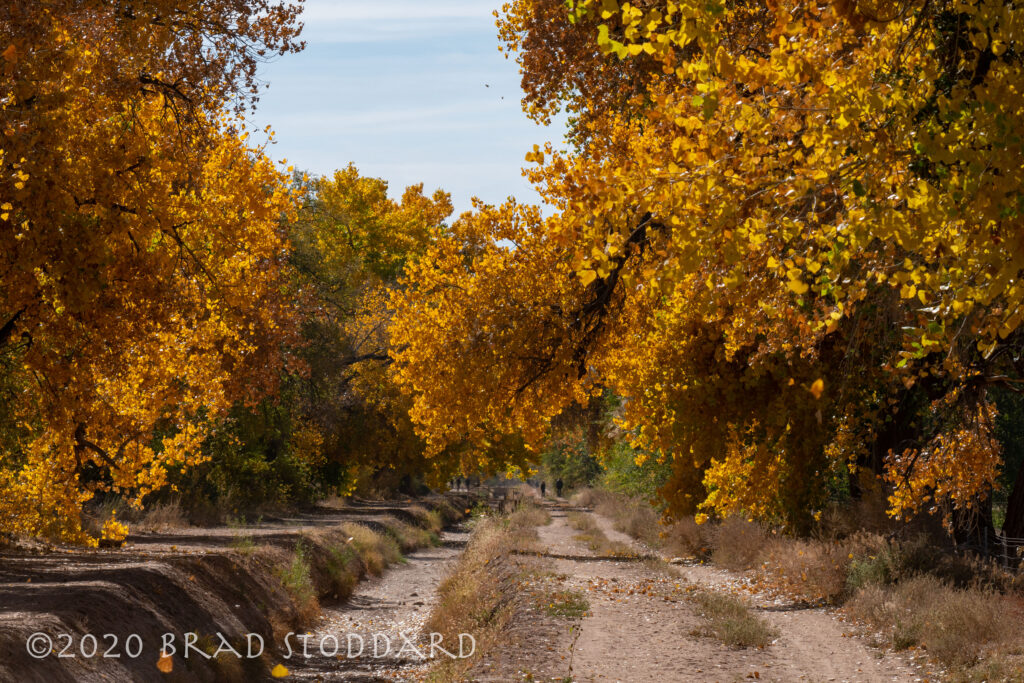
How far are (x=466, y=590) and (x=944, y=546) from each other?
940 centimetres

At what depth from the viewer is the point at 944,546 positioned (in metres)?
17.2

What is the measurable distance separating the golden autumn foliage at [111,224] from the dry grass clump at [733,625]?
354 inches

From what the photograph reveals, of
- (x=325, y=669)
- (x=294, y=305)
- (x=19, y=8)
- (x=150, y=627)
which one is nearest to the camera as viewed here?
(x=19, y=8)

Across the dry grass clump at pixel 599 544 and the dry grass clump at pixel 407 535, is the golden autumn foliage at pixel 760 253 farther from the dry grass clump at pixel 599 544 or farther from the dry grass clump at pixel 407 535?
the dry grass clump at pixel 407 535

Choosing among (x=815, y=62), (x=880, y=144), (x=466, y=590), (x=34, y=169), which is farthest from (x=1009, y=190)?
(x=466, y=590)

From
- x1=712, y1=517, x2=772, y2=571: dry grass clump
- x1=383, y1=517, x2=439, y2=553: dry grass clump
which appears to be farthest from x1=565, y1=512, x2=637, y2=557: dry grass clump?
x1=383, y1=517, x2=439, y2=553: dry grass clump

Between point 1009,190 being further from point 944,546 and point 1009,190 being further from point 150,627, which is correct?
point 944,546

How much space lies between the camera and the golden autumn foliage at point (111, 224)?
9047 mm

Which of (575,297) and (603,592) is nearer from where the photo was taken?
(575,297)

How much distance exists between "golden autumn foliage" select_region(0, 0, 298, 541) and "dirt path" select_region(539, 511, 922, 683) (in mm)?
7143

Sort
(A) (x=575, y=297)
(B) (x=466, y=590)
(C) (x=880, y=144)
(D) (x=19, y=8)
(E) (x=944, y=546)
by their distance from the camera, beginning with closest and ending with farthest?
1. (C) (x=880, y=144)
2. (D) (x=19, y=8)
3. (A) (x=575, y=297)
4. (E) (x=944, y=546)
5. (B) (x=466, y=590)

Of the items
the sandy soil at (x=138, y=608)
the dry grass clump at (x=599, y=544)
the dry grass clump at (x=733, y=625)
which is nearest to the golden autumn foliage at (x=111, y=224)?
the sandy soil at (x=138, y=608)

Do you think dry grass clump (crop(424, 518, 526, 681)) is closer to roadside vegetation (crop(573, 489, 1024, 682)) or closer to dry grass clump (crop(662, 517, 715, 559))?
roadside vegetation (crop(573, 489, 1024, 682))

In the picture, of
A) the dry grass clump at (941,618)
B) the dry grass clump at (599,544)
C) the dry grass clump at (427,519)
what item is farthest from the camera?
the dry grass clump at (427,519)
